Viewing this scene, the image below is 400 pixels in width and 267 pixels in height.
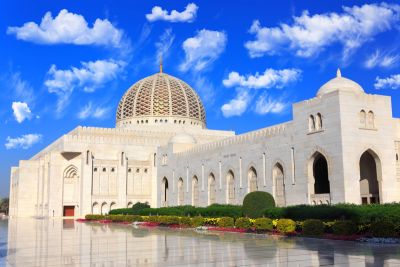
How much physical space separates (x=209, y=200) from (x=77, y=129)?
53.1ft

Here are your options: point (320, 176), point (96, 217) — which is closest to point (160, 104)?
point (96, 217)

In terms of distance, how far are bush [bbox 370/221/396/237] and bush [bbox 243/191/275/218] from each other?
7.93 meters

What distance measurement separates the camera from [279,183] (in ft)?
88.7

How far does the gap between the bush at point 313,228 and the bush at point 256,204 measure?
5.60 metres

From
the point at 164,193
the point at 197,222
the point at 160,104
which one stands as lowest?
the point at 197,222

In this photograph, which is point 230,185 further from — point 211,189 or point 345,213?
point 345,213

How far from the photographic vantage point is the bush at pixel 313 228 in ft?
49.3

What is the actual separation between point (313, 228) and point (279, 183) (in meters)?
12.0

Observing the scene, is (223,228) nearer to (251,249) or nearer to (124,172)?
(251,249)

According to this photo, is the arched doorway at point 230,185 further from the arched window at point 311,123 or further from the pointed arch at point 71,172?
the pointed arch at point 71,172

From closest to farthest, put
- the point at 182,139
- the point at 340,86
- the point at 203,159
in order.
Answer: the point at 340,86 → the point at 203,159 → the point at 182,139

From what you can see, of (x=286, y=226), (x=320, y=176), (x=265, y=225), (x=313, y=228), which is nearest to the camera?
(x=313, y=228)

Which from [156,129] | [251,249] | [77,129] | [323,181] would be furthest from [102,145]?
[251,249]

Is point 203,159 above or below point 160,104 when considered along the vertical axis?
below
